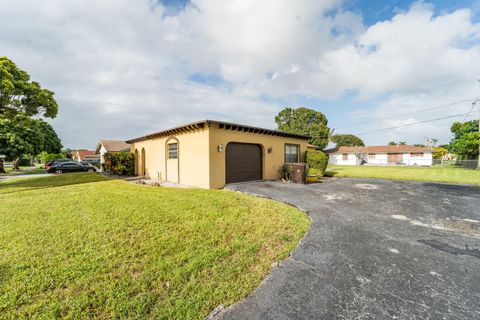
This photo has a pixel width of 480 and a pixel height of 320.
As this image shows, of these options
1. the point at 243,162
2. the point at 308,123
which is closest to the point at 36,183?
the point at 243,162

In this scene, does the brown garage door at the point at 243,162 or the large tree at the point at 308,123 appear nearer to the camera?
the brown garage door at the point at 243,162

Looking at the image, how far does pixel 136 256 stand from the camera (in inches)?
126

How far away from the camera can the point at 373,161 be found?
137ft

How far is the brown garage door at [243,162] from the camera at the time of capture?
9992 mm

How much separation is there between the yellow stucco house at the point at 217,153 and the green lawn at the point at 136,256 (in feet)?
12.4

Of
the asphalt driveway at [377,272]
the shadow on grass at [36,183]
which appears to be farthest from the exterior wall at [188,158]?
the asphalt driveway at [377,272]

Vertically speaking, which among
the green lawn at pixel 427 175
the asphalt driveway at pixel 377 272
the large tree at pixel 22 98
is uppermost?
the large tree at pixel 22 98

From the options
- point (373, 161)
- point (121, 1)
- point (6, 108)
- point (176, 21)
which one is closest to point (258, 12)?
point (176, 21)

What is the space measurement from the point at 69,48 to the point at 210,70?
6.49m

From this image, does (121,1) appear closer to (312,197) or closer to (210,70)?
(210,70)

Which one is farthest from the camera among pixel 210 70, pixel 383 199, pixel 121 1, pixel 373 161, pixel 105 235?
pixel 373 161

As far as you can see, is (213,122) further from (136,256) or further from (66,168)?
(66,168)

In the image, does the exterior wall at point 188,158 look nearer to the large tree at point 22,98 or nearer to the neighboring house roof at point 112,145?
the large tree at point 22,98

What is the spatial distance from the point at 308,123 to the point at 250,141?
30.2m
